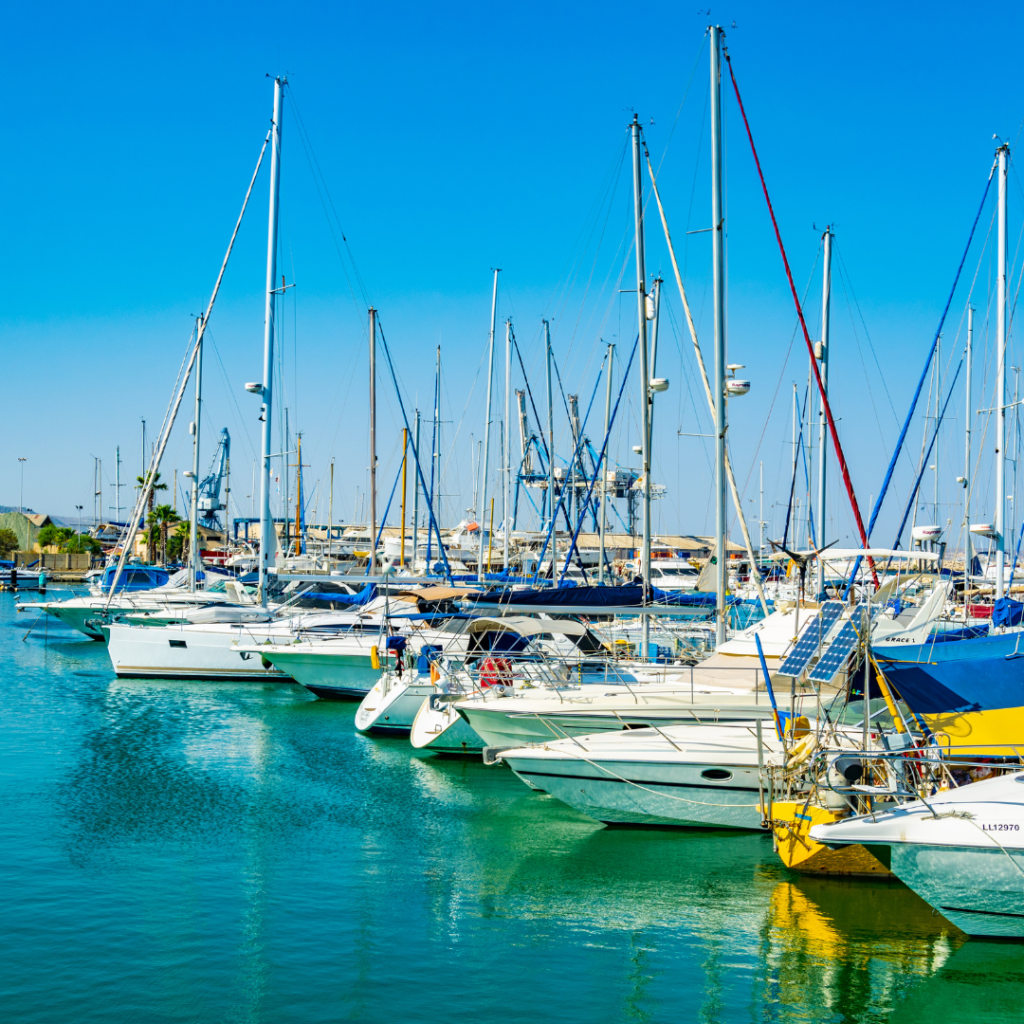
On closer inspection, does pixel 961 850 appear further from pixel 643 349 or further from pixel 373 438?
pixel 373 438

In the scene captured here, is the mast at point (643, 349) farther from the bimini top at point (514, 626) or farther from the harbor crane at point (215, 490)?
the harbor crane at point (215, 490)

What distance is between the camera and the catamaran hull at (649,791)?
15.1m

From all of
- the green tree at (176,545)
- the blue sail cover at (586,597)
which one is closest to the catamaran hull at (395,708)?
the blue sail cover at (586,597)

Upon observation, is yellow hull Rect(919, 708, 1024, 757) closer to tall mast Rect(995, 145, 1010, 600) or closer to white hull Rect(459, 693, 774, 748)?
white hull Rect(459, 693, 774, 748)

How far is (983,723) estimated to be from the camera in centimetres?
1316

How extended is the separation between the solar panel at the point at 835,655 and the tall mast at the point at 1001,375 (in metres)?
17.8

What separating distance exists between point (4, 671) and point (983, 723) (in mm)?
31591

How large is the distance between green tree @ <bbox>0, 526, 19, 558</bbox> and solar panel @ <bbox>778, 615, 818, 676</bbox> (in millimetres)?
116982

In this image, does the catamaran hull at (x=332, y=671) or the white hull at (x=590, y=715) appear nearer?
the white hull at (x=590, y=715)

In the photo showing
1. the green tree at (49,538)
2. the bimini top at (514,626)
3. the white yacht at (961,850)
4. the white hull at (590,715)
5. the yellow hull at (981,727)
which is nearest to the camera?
the white yacht at (961,850)

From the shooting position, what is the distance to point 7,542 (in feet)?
379

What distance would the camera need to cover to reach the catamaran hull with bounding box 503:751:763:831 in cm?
1508

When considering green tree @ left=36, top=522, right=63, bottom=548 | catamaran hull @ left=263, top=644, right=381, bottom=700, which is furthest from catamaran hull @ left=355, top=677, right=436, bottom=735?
green tree @ left=36, top=522, right=63, bottom=548

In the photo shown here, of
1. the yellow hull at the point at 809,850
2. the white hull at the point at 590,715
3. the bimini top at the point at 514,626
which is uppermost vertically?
the bimini top at the point at 514,626
